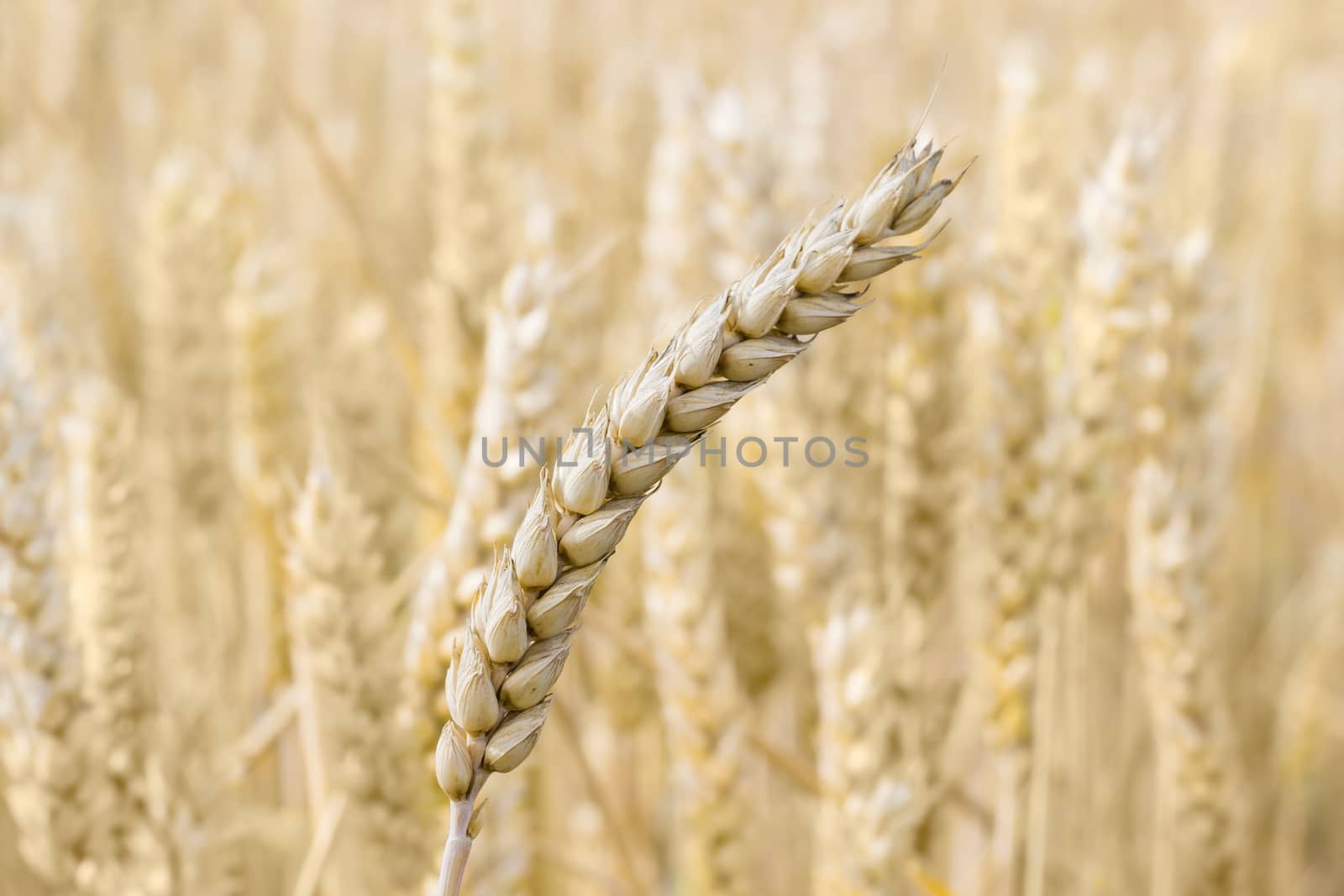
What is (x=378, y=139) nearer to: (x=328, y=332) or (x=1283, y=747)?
(x=328, y=332)

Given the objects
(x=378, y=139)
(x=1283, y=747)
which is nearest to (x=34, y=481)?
(x=1283, y=747)

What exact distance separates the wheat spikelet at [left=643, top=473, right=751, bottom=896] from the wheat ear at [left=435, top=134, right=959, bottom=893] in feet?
1.47

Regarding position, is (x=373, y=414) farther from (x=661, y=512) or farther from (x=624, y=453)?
(x=624, y=453)

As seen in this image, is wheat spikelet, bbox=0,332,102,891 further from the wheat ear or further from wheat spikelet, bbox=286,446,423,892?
the wheat ear

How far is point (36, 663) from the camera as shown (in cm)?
64

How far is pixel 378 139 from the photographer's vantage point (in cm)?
210

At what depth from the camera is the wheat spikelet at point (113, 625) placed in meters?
Result: 0.68

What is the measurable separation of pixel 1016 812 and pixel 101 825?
0.68 metres

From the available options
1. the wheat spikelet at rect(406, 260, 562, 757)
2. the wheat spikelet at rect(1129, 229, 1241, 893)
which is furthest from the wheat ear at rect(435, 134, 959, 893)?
the wheat spikelet at rect(1129, 229, 1241, 893)

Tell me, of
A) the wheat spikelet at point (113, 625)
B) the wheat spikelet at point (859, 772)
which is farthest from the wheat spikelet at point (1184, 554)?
the wheat spikelet at point (113, 625)

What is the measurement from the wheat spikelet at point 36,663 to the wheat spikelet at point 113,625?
0.06 feet

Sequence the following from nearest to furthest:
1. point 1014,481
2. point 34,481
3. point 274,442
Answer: point 34,481 → point 1014,481 → point 274,442

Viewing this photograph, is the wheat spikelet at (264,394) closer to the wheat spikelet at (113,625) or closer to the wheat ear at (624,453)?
the wheat spikelet at (113,625)

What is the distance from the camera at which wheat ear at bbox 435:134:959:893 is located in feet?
1.25
